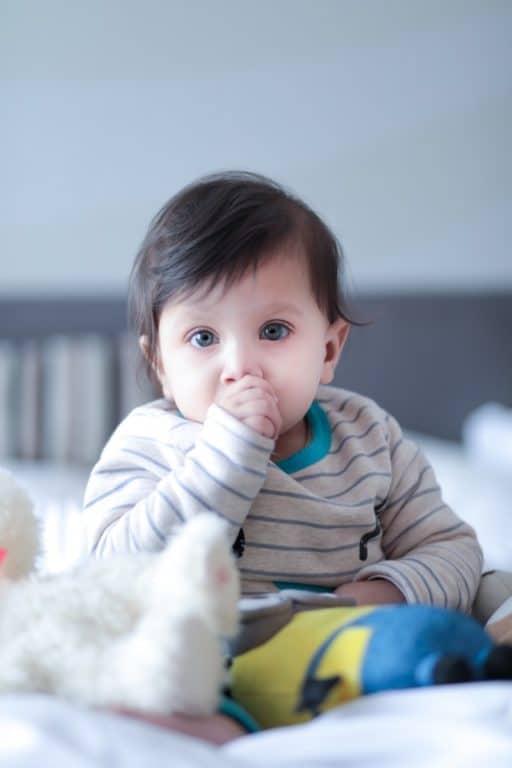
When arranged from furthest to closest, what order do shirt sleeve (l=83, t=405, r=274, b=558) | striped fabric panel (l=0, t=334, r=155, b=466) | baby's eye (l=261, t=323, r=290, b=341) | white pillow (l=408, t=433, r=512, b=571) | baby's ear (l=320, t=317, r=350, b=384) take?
1. striped fabric panel (l=0, t=334, r=155, b=466)
2. white pillow (l=408, t=433, r=512, b=571)
3. baby's ear (l=320, t=317, r=350, b=384)
4. baby's eye (l=261, t=323, r=290, b=341)
5. shirt sleeve (l=83, t=405, r=274, b=558)

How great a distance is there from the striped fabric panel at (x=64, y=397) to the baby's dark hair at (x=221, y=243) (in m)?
1.40

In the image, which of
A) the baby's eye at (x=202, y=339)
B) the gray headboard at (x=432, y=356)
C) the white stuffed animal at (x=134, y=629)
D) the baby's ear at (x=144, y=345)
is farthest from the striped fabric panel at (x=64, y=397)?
the white stuffed animal at (x=134, y=629)

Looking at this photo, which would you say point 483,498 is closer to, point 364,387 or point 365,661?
point 364,387

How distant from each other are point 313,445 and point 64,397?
156 centimetres

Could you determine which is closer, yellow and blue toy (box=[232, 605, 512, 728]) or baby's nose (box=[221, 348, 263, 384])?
yellow and blue toy (box=[232, 605, 512, 728])

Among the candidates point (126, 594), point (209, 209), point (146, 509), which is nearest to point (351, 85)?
point (209, 209)

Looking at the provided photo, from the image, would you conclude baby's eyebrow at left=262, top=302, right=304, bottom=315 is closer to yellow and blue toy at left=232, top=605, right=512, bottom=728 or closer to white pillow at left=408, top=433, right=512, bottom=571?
yellow and blue toy at left=232, top=605, right=512, bottom=728

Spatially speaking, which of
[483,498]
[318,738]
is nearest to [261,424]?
[318,738]

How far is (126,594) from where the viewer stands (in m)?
0.54

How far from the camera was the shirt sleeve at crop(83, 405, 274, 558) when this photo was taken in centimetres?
74

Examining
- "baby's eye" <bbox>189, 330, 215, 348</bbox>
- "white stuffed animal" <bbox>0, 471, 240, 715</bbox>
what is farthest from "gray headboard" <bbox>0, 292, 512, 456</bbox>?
"white stuffed animal" <bbox>0, 471, 240, 715</bbox>

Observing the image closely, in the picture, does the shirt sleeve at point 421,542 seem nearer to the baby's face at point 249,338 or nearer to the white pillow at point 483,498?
the baby's face at point 249,338

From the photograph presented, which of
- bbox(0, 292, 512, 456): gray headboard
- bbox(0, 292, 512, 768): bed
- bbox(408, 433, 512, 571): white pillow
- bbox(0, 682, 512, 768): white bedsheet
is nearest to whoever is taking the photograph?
bbox(0, 682, 512, 768): white bedsheet

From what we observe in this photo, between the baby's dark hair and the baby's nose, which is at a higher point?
the baby's dark hair
